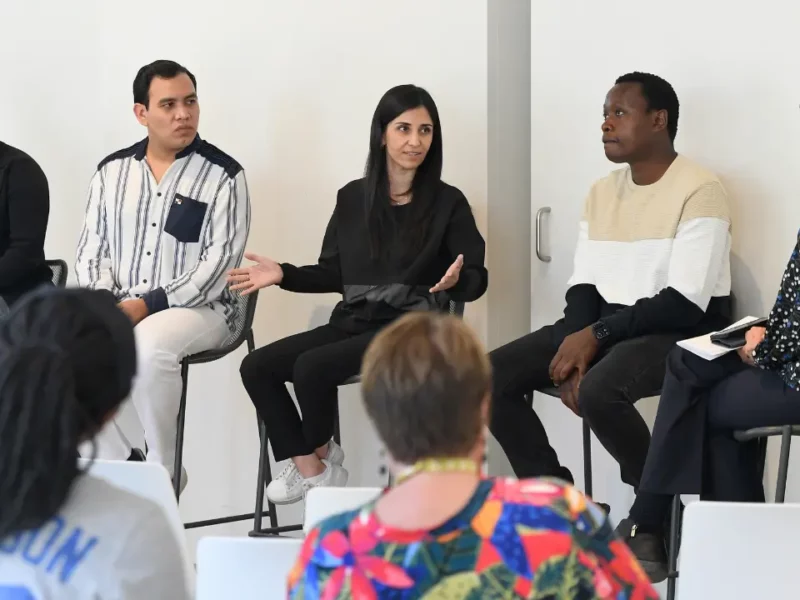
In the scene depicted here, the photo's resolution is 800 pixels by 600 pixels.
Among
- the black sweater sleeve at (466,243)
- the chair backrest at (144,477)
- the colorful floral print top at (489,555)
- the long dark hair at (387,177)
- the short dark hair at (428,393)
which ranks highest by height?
the long dark hair at (387,177)

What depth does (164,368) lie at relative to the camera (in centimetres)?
316

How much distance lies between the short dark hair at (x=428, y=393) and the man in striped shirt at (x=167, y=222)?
226cm

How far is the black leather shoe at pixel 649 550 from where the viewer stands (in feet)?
8.16

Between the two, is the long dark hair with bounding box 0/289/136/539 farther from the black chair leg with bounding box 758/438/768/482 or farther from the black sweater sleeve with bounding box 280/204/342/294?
the black sweater sleeve with bounding box 280/204/342/294

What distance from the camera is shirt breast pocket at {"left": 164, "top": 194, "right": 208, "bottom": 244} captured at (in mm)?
3461

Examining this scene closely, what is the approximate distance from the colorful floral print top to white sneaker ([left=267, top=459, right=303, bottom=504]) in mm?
2140

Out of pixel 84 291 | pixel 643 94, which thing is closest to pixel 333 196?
pixel 643 94

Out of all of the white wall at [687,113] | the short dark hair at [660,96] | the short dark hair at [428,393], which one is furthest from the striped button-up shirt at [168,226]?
the short dark hair at [428,393]

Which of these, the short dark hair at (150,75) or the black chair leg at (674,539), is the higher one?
the short dark hair at (150,75)

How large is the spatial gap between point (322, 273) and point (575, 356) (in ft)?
3.17

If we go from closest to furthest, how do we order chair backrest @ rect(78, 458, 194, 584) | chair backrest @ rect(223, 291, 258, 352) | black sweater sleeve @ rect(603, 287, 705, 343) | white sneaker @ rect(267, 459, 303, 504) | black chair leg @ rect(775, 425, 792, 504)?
chair backrest @ rect(78, 458, 194, 584) < black chair leg @ rect(775, 425, 792, 504) < black sweater sleeve @ rect(603, 287, 705, 343) < white sneaker @ rect(267, 459, 303, 504) < chair backrest @ rect(223, 291, 258, 352)

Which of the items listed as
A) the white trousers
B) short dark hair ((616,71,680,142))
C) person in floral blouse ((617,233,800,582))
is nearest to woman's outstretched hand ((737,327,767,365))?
person in floral blouse ((617,233,800,582))

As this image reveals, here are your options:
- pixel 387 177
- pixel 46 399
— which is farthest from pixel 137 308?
pixel 46 399

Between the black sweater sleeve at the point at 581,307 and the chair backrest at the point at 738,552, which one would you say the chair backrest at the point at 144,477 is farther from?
the black sweater sleeve at the point at 581,307
